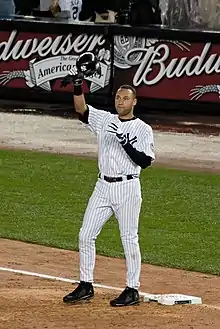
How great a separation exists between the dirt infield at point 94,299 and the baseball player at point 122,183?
0.80 ft

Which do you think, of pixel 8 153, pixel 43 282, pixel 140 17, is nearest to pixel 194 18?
pixel 140 17

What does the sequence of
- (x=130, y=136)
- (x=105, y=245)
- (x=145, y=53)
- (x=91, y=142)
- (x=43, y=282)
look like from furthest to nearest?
(x=145, y=53), (x=91, y=142), (x=105, y=245), (x=43, y=282), (x=130, y=136)

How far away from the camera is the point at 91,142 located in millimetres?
19359

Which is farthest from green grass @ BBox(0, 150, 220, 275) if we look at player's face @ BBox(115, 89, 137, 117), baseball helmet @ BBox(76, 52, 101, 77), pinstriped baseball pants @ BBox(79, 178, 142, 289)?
baseball helmet @ BBox(76, 52, 101, 77)

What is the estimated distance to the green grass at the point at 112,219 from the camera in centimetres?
1205

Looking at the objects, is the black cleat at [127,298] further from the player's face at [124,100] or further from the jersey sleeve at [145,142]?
the player's face at [124,100]

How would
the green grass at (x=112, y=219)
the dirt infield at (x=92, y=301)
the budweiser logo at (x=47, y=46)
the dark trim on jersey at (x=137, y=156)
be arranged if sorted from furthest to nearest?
the budweiser logo at (x=47, y=46) < the green grass at (x=112, y=219) < the dark trim on jersey at (x=137, y=156) < the dirt infield at (x=92, y=301)

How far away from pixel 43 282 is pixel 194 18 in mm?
12920

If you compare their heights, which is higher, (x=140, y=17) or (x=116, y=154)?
(x=116, y=154)

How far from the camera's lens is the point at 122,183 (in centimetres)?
907

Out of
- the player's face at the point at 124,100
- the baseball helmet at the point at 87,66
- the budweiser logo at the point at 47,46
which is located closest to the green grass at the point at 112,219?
the player's face at the point at 124,100

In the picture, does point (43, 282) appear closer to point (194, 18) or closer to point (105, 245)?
point (105, 245)

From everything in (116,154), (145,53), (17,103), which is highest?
(116,154)

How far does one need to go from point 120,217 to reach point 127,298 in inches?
27.5
